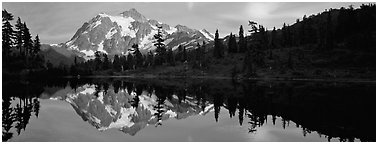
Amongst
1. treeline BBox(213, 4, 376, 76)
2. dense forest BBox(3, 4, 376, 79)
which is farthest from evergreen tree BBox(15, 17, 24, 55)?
treeline BBox(213, 4, 376, 76)

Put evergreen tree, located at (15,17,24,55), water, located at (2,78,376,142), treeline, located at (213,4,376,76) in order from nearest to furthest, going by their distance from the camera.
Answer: water, located at (2,78,376,142), evergreen tree, located at (15,17,24,55), treeline, located at (213,4,376,76)

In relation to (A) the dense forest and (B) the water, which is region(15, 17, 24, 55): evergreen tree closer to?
(A) the dense forest

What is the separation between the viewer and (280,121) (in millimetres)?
26578

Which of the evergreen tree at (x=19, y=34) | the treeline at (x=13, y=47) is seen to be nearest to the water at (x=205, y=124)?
the treeline at (x=13, y=47)

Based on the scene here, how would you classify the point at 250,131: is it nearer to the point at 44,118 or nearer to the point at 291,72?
the point at 44,118

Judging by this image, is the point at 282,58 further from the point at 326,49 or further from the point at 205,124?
the point at 205,124

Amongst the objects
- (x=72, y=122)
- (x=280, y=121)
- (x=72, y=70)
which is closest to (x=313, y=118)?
(x=280, y=121)

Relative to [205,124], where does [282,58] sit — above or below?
above

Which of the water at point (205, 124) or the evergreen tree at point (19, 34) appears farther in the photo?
the evergreen tree at point (19, 34)

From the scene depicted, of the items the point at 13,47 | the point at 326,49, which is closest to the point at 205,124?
the point at 13,47

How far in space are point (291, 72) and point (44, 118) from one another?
3958 inches

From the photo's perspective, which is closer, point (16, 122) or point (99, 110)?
point (16, 122)

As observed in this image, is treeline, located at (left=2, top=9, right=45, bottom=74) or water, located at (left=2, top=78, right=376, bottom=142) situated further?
treeline, located at (left=2, top=9, right=45, bottom=74)

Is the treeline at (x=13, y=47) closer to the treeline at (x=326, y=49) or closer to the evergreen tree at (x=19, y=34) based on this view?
the evergreen tree at (x=19, y=34)
